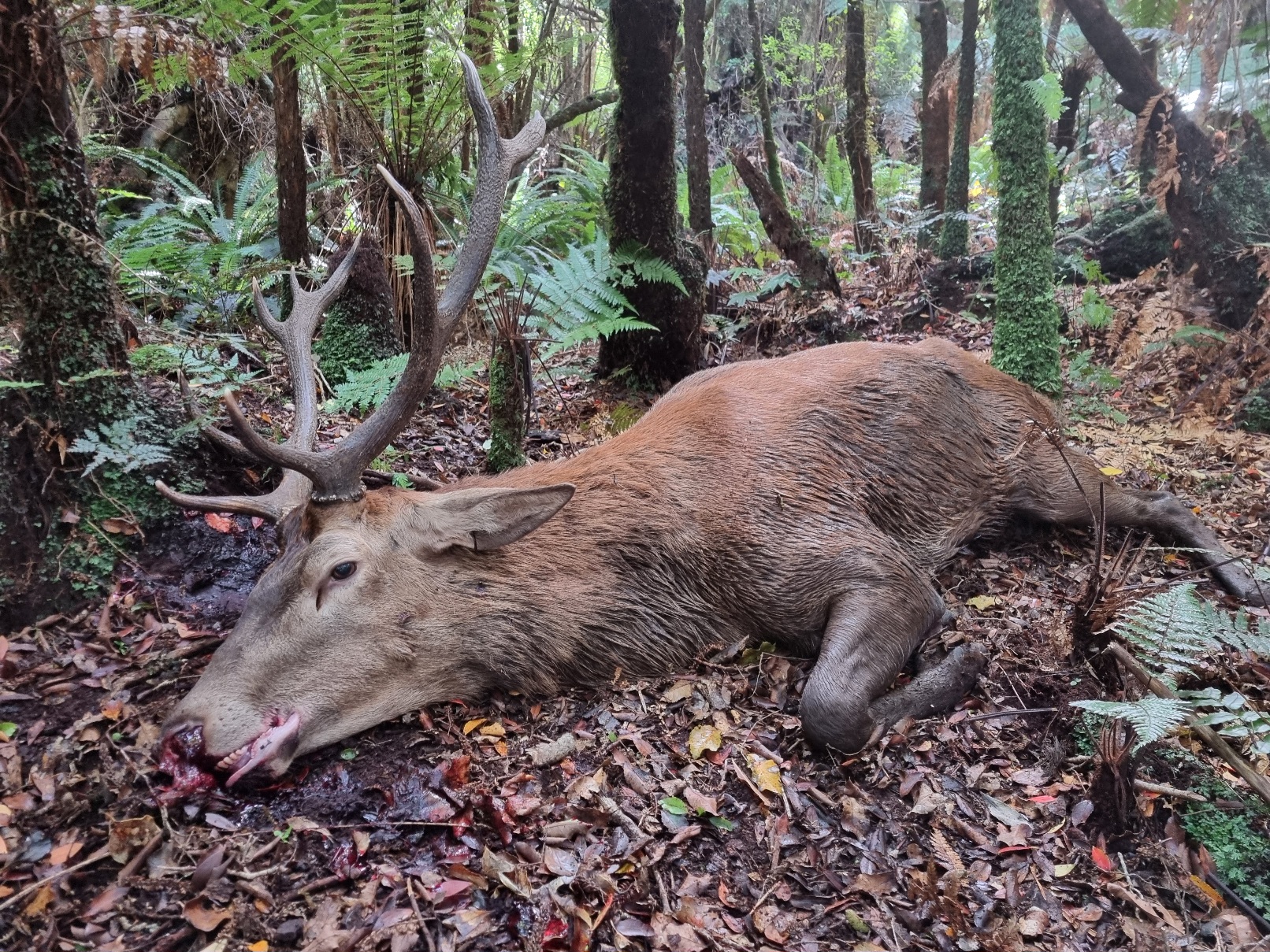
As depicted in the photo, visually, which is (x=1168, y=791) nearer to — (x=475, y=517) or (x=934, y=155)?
(x=475, y=517)

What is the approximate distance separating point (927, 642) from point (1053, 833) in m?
1.21

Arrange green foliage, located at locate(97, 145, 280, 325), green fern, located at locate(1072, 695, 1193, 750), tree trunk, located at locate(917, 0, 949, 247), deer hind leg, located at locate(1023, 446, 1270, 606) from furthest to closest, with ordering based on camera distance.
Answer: tree trunk, located at locate(917, 0, 949, 247) → green foliage, located at locate(97, 145, 280, 325) → deer hind leg, located at locate(1023, 446, 1270, 606) → green fern, located at locate(1072, 695, 1193, 750)

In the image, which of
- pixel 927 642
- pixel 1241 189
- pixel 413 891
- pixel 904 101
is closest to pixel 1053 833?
pixel 927 642

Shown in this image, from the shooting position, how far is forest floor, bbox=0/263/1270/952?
8.25ft

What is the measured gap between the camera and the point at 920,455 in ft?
16.0

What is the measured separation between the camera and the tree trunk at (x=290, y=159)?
21.2 feet

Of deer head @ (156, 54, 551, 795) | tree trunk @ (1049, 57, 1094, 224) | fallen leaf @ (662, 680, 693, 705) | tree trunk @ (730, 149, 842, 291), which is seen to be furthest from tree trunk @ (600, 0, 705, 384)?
tree trunk @ (1049, 57, 1094, 224)

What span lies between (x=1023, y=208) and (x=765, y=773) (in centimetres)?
509

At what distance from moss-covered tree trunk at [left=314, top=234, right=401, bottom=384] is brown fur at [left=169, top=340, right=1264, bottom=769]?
7.32 feet

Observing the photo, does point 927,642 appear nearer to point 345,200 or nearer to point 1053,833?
point 1053,833

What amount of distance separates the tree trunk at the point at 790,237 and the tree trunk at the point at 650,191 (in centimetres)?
185

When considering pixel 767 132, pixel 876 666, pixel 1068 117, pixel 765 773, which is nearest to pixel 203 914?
pixel 765 773

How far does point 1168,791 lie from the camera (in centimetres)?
303

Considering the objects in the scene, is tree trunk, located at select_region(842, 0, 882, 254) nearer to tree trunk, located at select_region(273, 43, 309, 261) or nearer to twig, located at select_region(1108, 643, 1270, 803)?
tree trunk, located at select_region(273, 43, 309, 261)
